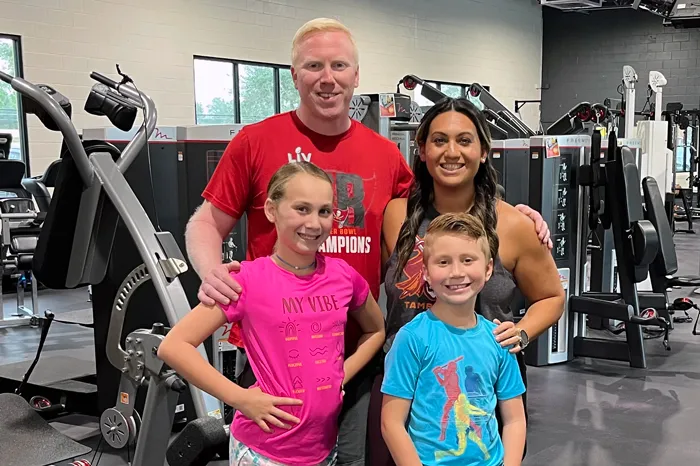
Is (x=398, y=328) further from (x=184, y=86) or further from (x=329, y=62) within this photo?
(x=184, y=86)

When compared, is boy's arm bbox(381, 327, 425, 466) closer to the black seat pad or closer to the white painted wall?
the black seat pad

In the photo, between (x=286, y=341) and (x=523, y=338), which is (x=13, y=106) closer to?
(x=286, y=341)

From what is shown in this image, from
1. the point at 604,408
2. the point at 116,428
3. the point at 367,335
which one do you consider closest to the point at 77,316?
the point at 116,428

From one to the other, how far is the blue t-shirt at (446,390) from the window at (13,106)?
7.15 metres

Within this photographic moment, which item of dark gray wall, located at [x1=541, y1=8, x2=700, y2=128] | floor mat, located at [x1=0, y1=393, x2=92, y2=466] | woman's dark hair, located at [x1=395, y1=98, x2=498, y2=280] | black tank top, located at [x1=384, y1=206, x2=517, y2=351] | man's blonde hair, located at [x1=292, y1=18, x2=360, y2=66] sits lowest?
floor mat, located at [x1=0, y1=393, x2=92, y2=466]

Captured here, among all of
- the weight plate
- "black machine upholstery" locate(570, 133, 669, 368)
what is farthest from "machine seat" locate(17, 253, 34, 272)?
"black machine upholstery" locate(570, 133, 669, 368)

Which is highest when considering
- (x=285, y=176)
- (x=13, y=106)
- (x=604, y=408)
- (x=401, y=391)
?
(x=13, y=106)

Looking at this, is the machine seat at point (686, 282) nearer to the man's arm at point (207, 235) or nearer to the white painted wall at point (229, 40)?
the man's arm at point (207, 235)

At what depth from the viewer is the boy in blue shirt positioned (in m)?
1.46

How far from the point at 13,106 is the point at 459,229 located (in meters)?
7.62

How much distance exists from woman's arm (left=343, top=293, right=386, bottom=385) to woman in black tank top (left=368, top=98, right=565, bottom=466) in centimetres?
3

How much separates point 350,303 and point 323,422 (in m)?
0.28

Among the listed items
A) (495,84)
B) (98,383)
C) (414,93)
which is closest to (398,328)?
(98,383)

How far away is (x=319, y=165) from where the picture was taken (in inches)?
70.9
